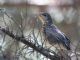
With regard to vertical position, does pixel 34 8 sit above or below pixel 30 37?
below

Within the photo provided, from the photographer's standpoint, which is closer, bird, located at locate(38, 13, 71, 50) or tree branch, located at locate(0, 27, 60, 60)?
tree branch, located at locate(0, 27, 60, 60)

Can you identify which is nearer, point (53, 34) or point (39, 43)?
point (39, 43)

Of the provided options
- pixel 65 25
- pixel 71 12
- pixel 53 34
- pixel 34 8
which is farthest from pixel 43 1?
pixel 53 34

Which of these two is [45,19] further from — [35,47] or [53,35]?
[35,47]

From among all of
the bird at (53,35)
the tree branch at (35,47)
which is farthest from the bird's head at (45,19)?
the tree branch at (35,47)

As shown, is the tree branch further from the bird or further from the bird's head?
the bird's head

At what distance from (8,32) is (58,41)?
0.36m

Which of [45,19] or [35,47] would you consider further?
[45,19]

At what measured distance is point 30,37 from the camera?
162cm

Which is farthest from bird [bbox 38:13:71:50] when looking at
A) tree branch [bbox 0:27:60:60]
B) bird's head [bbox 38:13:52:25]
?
tree branch [bbox 0:27:60:60]

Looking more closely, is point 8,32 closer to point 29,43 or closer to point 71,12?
point 29,43

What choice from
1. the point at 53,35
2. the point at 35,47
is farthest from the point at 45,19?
the point at 35,47

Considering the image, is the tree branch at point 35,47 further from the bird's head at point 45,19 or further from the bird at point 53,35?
the bird's head at point 45,19

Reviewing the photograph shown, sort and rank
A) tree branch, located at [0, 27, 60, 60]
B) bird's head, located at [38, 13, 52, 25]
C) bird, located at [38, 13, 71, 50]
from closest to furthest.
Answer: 1. tree branch, located at [0, 27, 60, 60]
2. bird, located at [38, 13, 71, 50]
3. bird's head, located at [38, 13, 52, 25]
